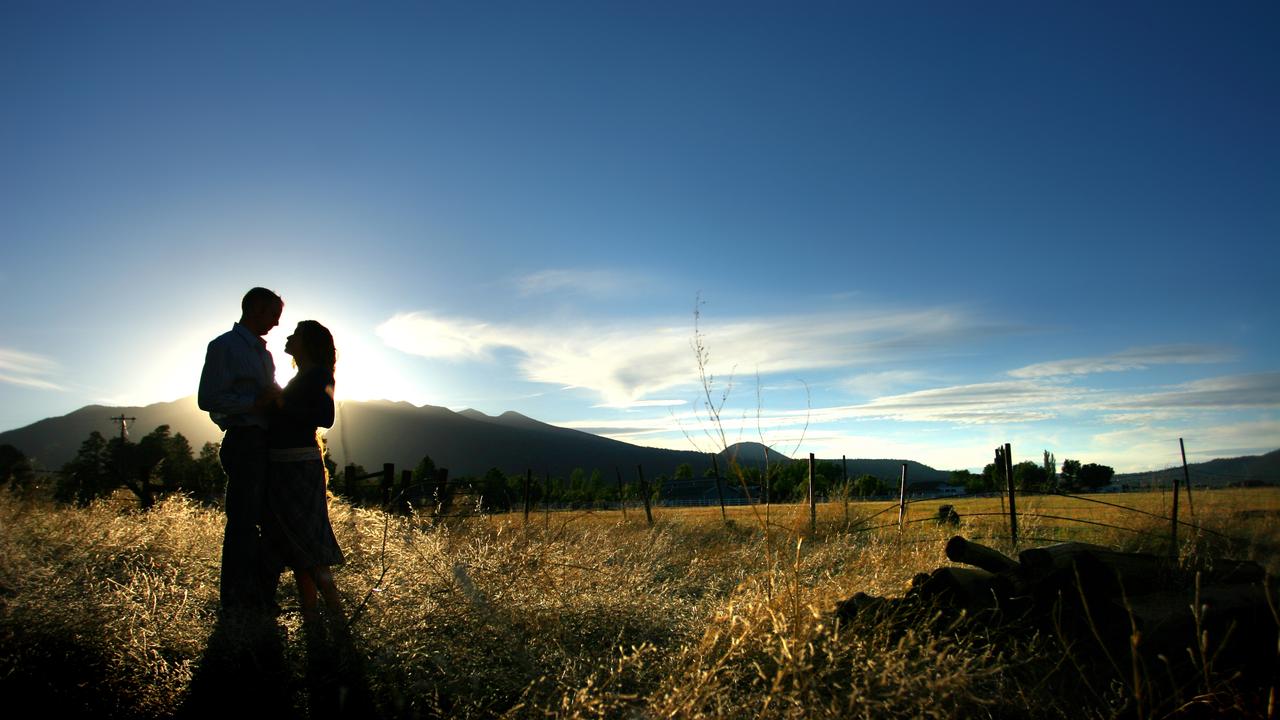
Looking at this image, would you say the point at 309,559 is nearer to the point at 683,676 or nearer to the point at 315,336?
the point at 315,336

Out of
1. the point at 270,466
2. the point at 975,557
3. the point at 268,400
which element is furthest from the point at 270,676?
the point at 975,557

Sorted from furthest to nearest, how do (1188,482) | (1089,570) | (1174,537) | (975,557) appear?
1. (1188,482)
2. (1174,537)
3. (975,557)
4. (1089,570)

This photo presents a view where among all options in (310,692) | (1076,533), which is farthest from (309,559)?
(1076,533)

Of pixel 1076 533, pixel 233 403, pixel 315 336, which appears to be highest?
pixel 315 336

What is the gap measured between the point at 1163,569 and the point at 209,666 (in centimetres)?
652

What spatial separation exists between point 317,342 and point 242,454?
82 cm

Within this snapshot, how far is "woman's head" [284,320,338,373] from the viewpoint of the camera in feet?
14.3

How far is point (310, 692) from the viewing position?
329cm

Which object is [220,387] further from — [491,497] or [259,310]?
[491,497]

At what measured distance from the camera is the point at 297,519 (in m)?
4.16

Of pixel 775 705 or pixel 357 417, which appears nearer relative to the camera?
pixel 775 705

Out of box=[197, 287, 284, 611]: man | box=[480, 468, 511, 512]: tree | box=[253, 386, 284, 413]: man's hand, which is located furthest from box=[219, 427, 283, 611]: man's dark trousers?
box=[480, 468, 511, 512]: tree

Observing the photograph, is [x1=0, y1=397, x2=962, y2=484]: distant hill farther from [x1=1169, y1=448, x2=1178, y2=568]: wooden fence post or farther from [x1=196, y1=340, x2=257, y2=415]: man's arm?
[x1=196, y1=340, x2=257, y2=415]: man's arm

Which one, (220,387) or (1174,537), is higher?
(220,387)
